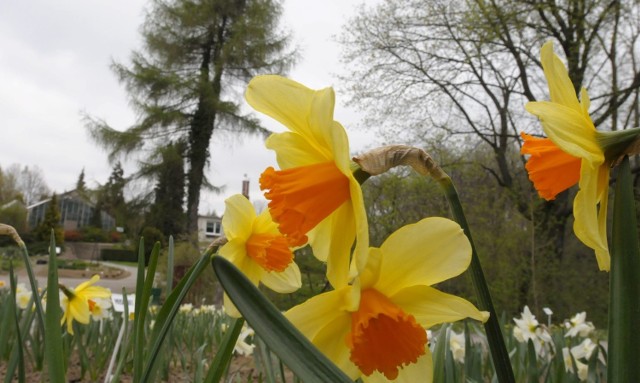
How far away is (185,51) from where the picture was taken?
16.8 meters

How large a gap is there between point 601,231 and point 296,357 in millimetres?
330

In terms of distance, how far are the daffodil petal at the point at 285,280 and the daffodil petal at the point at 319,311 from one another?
0.30 meters

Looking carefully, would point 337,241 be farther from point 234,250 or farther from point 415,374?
point 234,250

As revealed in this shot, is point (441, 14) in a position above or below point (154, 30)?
below

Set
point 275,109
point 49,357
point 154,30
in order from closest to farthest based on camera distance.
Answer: point 275,109 → point 49,357 → point 154,30

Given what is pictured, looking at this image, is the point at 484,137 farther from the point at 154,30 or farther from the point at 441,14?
the point at 154,30

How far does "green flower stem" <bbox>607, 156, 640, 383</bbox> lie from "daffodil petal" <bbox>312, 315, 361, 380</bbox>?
0.73ft

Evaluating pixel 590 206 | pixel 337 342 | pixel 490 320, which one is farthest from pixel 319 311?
pixel 590 206

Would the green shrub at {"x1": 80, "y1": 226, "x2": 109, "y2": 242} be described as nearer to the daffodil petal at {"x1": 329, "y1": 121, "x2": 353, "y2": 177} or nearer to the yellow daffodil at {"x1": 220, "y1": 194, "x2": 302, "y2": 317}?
the yellow daffodil at {"x1": 220, "y1": 194, "x2": 302, "y2": 317}

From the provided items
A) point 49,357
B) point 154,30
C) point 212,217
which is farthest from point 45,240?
point 49,357

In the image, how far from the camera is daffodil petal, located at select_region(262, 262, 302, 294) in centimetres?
76

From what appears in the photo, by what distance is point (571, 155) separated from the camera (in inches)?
18.3

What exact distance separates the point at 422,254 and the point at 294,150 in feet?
0.54

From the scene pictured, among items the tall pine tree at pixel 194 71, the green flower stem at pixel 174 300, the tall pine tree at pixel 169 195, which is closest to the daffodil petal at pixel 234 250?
the green flower stem at pixel 174 300
